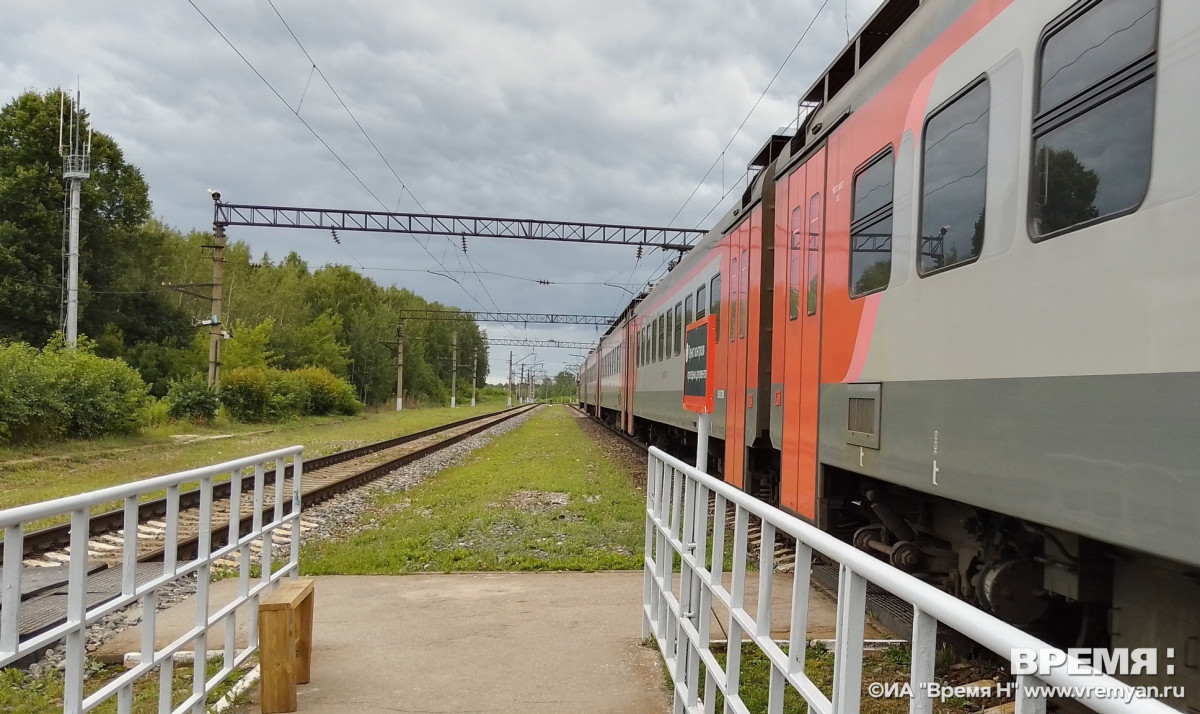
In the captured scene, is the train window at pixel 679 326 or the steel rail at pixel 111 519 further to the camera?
the train window at pixel 679 326

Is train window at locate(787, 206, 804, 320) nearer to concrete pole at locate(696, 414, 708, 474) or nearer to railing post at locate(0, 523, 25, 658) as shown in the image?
concrete pole at locate(696, 414, 708, 474)

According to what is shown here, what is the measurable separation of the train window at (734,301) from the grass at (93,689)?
19.6ft

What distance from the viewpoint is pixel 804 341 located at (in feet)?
21.6

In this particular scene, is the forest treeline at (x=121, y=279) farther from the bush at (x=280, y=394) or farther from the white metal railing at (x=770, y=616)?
the white metal railing at (x=770, y=616)

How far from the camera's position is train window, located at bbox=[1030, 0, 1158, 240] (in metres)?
3.03

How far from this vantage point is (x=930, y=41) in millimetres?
4770

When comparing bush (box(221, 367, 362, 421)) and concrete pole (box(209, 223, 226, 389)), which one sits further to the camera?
bush (box(221, 367, 362, 421))

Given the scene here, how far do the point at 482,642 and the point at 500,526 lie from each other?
4693 mm

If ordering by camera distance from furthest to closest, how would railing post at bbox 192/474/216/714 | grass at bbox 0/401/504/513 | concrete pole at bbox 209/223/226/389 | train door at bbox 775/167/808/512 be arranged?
concrete pole at bbox 209/223/226/389 → grass at bbox 0/401/504/513 → train door at bbox 775/167/808/512 → railing post at bbox 192/474/216/714

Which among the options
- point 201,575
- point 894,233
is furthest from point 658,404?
point 201,575

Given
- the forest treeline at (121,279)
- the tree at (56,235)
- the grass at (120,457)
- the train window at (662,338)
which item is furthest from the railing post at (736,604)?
the tree at (56,235)

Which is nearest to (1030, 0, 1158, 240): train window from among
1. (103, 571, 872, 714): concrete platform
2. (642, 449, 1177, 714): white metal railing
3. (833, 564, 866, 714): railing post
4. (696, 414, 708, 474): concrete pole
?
(642, 449, 1177, 714): white metal railing

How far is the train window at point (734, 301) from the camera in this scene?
9328 millimetres

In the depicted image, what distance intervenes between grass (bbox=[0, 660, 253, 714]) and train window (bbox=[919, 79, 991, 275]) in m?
4.31
